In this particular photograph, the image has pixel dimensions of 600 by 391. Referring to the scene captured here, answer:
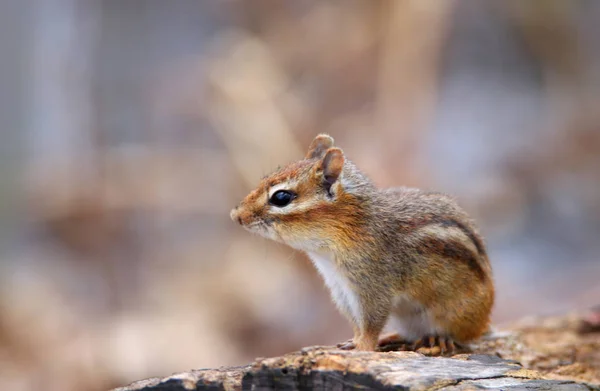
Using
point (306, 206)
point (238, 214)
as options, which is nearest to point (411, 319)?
point (306, 206)

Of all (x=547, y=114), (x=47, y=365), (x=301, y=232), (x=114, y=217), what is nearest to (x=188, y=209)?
(x=114, y=217)

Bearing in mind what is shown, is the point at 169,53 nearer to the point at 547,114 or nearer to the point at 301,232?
the point at 547,114

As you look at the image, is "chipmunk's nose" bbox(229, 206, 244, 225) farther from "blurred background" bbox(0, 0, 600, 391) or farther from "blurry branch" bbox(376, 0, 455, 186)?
"blurry branch" bbox(376, 0, 455, 186)

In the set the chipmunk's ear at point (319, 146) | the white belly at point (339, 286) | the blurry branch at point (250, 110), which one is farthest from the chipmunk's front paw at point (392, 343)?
the blurry branch at point (250, 110)

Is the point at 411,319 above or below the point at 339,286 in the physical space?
below

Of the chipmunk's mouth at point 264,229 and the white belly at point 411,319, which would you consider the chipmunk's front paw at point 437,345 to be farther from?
the chipmunk's mouth at point 264,229

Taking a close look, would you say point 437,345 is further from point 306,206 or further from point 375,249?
point 306,206

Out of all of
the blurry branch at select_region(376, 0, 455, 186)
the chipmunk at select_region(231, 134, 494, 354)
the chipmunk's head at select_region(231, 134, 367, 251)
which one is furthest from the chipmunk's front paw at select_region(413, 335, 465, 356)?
the blurry branch at select_region(376, 0, 455, 186)
